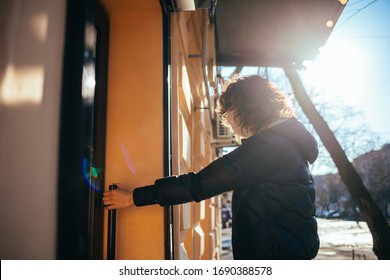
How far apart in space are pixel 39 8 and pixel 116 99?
76cm

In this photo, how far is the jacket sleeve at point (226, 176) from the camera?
3.47 feet

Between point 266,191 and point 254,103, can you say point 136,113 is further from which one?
point 266,191

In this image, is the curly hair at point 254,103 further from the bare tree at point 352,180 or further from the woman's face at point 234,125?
the bare tree at point 352,180

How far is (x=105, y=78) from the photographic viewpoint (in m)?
1.49

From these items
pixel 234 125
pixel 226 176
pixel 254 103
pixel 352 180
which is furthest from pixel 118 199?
pixel 352 180

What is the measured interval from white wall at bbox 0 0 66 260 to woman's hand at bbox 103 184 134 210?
458mm

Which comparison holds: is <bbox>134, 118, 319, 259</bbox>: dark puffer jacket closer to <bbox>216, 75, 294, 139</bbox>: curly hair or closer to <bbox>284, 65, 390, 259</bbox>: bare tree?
<bbox>216, 75, 294, 139</bbox>: curly hair

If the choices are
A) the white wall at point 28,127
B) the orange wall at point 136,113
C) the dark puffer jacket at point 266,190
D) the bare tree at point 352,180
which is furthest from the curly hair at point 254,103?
the bare tree at point 352,180

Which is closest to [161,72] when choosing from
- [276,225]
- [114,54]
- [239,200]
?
[114,54]

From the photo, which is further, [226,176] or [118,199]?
[118,199]

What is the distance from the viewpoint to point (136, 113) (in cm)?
152

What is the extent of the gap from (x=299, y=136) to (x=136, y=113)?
2.63 feet

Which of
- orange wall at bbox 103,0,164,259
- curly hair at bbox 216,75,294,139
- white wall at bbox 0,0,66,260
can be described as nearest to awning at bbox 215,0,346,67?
orange wall at bbox 103,0,164,259

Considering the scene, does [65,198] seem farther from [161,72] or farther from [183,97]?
[183,97]
